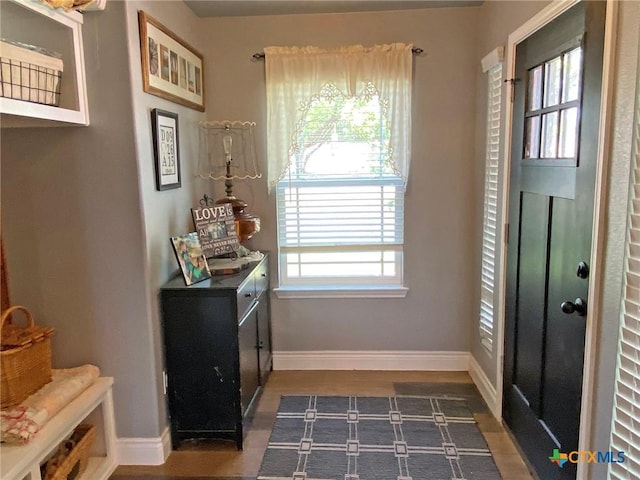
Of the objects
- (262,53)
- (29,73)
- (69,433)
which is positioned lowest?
(69,433)

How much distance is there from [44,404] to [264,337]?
4.75 feet

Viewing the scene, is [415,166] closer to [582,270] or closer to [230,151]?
[230,151]

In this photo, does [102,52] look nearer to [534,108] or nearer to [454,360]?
[534,108]

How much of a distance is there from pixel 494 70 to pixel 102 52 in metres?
2.11

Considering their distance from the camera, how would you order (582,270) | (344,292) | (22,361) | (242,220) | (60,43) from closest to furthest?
(582,270) → (22,361) → (60,43) → (242,220) → (344,292)

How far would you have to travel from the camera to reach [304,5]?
2.99 m

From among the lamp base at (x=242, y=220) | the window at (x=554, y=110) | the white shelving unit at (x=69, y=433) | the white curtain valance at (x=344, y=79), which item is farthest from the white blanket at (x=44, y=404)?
the window at (x=554, y=110)

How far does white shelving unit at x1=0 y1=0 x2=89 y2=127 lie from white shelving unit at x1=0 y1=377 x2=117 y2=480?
1227mm

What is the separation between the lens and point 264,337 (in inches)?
126

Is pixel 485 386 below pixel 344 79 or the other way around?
below

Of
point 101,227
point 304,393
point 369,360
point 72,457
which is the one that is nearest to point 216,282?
point 101,227

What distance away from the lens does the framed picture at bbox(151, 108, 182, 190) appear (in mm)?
2395

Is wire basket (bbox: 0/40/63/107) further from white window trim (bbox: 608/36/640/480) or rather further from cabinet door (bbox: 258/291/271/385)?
white window trim (bbox: 608/36/640/480)

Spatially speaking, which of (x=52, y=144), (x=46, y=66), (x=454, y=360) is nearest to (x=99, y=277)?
(x=52, y=144)
